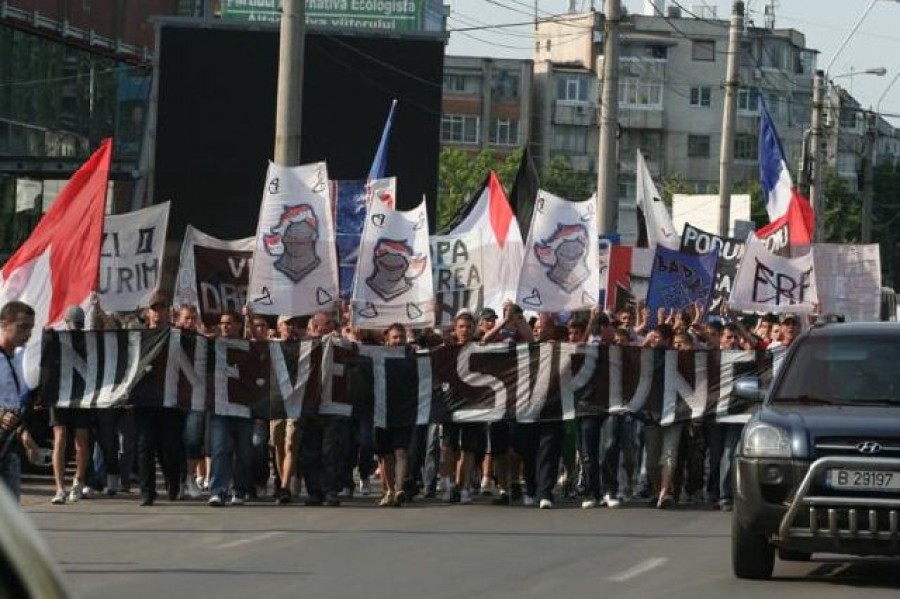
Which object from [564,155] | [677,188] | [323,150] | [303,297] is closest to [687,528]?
[303,297]

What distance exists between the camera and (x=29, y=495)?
1788cm

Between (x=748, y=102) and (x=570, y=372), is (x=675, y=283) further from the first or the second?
(x=748, y=102)

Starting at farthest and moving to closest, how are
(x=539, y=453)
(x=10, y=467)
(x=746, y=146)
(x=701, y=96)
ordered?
(x=746, y=146) < (x=701, y=96) < (x=539, y=453) < (x=10, y=467)

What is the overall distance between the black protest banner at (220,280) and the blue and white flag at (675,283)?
20.7ft

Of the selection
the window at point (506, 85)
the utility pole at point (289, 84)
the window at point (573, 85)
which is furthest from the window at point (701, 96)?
the utility pole at point (289, 84)

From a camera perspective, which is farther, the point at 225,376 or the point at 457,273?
the point at 457,273

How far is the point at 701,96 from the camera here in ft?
387

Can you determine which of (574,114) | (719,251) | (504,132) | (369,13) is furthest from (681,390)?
(574,114)

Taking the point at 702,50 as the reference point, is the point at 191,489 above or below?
below

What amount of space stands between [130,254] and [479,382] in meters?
3.73

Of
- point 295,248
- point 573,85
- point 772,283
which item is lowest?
point 772,283

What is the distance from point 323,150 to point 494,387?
24.3 metres

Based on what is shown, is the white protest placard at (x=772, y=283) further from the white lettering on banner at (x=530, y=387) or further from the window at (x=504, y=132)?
the window at (x=504, y=132)

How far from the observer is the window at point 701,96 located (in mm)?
117875
